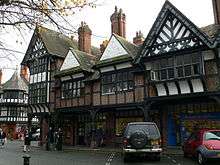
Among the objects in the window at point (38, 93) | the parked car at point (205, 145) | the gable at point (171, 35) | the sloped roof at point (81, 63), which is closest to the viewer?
the parked car at point (205, 145)

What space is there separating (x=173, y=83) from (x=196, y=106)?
2.82 metres

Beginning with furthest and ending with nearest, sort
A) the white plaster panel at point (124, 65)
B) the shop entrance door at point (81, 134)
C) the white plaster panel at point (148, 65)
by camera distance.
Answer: the shop entrance door at point (81, 134), the white plaster panel at point (124, 65), the white plaster panel at point (148, 65)

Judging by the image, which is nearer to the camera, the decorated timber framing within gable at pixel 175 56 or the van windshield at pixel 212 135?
the van windshield at pixel 212 135

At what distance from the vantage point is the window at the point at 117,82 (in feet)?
81.5

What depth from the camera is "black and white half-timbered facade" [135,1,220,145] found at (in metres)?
19.8

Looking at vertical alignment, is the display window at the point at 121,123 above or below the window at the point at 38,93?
below

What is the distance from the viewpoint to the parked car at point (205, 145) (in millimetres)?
12664

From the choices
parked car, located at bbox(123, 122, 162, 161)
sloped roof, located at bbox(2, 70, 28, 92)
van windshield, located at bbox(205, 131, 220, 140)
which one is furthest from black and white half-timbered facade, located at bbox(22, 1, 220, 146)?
sloped roof, located at bbox(2, 70, 28, 92)

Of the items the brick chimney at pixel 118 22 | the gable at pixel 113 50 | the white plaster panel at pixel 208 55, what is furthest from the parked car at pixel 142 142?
the brick chimney at pixel 118 22

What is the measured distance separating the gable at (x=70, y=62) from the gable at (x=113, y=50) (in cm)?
382

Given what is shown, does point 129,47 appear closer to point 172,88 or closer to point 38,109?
point 172,88

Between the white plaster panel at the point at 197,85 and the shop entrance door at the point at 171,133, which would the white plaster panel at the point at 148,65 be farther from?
the shop entrance door at the point at 171,133

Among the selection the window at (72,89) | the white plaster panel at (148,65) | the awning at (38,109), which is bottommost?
the awning at (38,109)

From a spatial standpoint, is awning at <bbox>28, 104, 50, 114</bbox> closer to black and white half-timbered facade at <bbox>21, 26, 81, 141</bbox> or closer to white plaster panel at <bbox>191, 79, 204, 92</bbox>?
black and white half-timbered facade at <bbox>21, 26, 81, 141</bbox>
